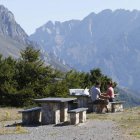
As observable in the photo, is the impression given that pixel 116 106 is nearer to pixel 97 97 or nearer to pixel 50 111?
pixel 97 97

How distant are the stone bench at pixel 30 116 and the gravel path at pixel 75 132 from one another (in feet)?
4.60

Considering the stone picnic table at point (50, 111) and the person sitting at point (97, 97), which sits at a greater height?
the person sitting at point (97, 97)

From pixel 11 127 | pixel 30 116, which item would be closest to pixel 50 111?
pixel 30 116

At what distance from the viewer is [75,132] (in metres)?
19.2

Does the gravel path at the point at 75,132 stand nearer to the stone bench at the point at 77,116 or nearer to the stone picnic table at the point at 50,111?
the stone bench at the point at 77,116

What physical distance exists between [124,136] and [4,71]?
73.1 ft

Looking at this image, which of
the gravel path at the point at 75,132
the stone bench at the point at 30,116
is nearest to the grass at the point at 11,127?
the gravel path at the point at 75,132

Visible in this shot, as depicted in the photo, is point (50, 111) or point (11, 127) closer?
point (11, 127)

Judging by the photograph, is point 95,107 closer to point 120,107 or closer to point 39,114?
point 120,107

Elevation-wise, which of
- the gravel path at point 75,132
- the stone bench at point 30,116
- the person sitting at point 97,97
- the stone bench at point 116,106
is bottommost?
the gravel path at point 75,132

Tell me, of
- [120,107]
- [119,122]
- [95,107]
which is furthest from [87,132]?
[120,107]

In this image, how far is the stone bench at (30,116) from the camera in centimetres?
2339

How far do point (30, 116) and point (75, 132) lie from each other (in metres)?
4.91

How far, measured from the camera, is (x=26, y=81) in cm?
3950
